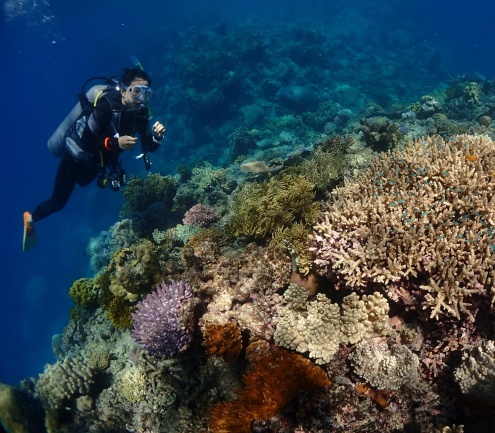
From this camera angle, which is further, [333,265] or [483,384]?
[333,265]

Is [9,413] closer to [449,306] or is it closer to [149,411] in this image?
[149,411]

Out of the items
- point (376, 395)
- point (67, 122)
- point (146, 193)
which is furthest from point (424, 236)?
point (146, 193)

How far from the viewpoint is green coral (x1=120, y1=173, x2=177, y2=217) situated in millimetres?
10656

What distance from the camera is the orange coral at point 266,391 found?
10.1 ft

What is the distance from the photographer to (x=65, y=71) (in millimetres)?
78125

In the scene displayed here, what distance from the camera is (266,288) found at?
4.48 m

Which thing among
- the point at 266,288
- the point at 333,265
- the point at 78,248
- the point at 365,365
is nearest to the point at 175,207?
the point at 266,288

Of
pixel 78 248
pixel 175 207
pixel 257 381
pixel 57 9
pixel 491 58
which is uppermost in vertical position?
pixel 57 9

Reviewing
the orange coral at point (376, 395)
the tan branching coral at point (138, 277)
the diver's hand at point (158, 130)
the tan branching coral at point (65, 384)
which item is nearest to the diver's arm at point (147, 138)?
the diver's hand at point (158, 130)

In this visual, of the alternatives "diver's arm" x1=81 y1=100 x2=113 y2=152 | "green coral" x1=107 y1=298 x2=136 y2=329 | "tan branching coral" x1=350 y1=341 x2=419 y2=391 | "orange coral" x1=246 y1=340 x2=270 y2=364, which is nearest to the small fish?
"tan branching coral" x1=350 y1=341 x2=419 y2=391

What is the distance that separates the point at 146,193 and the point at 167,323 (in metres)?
6.96

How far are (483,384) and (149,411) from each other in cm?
466

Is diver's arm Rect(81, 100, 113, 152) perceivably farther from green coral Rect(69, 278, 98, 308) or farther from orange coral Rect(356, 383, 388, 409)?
orange coral Rect(356, 383, 388, 409)

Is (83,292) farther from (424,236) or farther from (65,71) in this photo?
(65,71)
